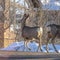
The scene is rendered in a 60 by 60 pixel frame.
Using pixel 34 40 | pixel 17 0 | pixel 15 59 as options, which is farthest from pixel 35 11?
pixel 15 59

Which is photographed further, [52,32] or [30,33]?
[30,33]

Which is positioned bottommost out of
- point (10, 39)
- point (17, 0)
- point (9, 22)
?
point (10, 39)

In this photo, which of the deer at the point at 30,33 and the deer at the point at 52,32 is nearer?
the deer at the point at 52,32

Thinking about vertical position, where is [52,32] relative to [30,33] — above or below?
above

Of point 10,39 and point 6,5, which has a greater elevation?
point 6,5

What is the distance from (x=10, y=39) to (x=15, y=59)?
2128cm

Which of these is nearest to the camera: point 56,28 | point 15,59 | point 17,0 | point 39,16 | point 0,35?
point 15,59

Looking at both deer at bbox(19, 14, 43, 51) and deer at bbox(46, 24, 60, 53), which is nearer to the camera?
deer at bbox(46, 24, 60, 53)

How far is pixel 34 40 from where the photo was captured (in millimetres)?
10445

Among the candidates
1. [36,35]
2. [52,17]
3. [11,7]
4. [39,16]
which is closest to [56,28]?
[36,35]

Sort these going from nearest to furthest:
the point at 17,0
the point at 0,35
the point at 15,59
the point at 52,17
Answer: the point at 15,59
the point at 52,17
the point at 17,0
the point at 0,35

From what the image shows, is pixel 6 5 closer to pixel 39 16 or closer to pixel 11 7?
pixel 11 7

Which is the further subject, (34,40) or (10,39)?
(10,39)

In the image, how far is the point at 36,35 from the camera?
992 cm
